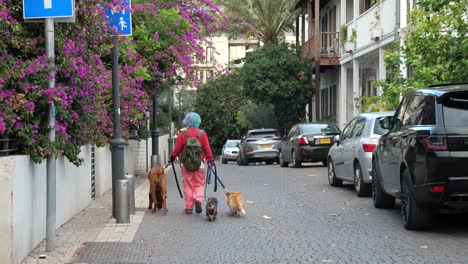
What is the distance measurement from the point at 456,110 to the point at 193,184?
14.1 ft

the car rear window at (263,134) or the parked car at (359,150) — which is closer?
the parked car at (359,150)

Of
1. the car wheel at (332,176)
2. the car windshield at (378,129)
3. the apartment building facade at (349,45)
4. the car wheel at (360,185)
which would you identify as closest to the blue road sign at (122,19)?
the car windshield at (378,129)

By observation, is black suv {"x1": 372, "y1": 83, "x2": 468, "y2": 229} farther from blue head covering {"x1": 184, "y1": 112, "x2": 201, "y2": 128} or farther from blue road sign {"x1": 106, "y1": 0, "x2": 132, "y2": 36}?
blue road sign {"x1": 106, "y1": 0, "x2": 132, "y2": 36}

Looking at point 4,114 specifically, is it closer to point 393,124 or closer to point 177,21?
point 393,124

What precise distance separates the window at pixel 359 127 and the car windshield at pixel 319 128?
871 cm

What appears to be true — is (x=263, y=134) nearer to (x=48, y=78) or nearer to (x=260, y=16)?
(x=260, y=16)

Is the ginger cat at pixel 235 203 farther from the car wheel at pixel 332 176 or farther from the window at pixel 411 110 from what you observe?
the car wheel at pixel 332 176

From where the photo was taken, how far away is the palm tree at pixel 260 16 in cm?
3641

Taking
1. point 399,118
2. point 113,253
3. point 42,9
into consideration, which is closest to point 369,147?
point 399,118

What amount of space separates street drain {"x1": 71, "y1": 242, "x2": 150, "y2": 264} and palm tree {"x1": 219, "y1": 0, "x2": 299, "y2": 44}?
93.2 ft

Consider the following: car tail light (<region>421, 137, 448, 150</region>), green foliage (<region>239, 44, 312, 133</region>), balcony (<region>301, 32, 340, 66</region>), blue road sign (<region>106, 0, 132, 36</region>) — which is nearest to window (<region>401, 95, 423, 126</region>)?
car tail light (<region>421, 137, 448, 150</region>)

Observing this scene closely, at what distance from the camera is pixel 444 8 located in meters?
12.4

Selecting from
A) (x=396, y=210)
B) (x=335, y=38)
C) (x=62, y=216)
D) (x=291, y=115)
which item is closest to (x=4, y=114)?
(x=62, y=216)

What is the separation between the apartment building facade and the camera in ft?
72.7
